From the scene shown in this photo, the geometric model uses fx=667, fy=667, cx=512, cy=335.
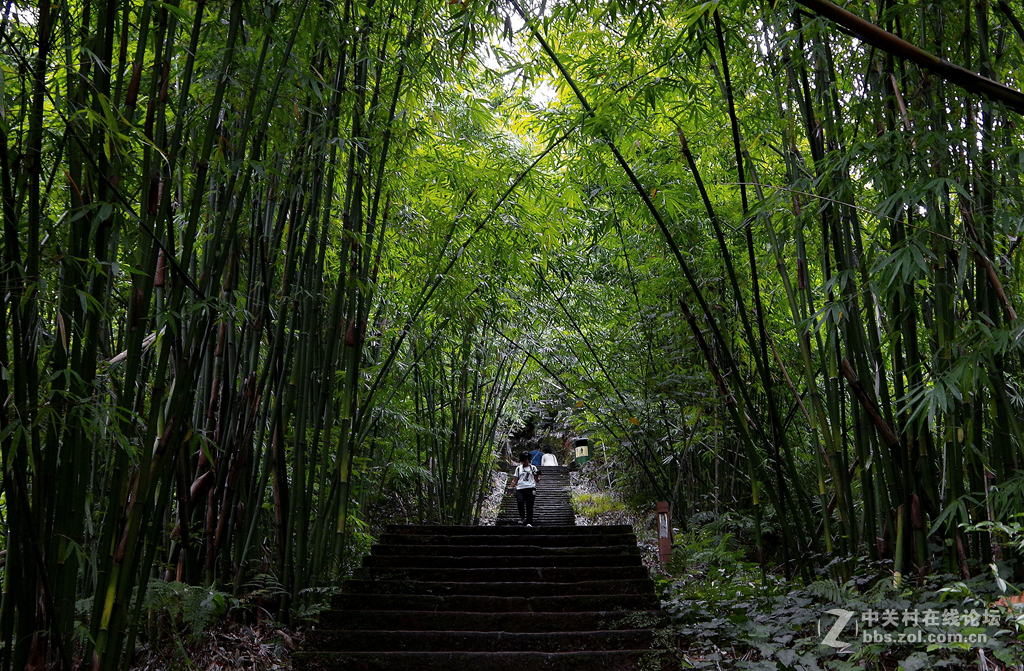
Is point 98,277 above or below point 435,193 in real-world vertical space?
below

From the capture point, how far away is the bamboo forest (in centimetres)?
169

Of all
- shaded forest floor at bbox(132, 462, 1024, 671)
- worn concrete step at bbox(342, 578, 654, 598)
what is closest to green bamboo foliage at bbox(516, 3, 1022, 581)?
shaded forest floor at bbox(132, 462, 1024, 671)

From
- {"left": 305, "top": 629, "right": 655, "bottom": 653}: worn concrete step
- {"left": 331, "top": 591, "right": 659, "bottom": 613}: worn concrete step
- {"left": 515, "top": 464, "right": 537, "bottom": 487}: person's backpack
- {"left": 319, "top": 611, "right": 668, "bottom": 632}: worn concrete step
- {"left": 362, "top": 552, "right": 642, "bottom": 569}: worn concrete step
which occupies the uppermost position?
{"left": 515, "top": 464, "right": 537, "bottom": 487}: person's backpack

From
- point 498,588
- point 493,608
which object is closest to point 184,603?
point 493,608

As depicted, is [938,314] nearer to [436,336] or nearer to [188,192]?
[188,192]

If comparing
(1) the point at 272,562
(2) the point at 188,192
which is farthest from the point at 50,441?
(1) the point at 272,562

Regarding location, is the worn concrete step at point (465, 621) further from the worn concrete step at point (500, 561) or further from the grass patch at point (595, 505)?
the grass patch at point (595, 505)

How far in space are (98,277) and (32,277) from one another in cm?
27

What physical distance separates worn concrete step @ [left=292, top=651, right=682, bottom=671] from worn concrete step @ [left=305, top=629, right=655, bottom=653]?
10 cm

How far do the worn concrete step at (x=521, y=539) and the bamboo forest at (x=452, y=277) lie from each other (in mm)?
121

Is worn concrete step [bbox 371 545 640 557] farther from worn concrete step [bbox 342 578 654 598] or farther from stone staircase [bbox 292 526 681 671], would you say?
worn concrete step [bbox 342 578 654 598]

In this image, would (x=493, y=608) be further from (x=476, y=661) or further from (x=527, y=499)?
(x=527, y=499)

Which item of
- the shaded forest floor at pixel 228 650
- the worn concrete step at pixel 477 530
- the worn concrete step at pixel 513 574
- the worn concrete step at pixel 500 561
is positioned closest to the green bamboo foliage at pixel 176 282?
the shaded forest floor at pixel 228 650

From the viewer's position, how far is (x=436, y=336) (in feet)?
15.9
